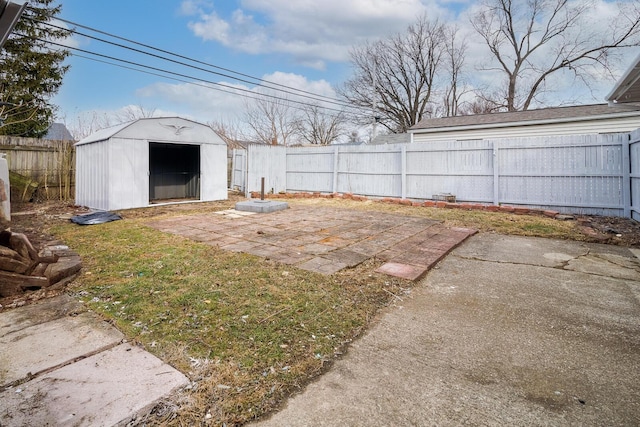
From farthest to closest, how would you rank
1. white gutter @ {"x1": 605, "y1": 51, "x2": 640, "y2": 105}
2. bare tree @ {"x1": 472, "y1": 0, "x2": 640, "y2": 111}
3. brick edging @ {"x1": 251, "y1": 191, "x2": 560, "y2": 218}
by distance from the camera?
bare tree @ {"x1": 472, "y1": 0, "x2": 640, "y2": 111}, brick edging @ {"x1": 251, "y1": 191, "x2": 560, "y2": 218}, white gutter @ {"x1": 605, "y1": 51, "x2": 640, "y2": 105}

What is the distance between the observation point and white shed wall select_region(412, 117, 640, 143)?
10383mm

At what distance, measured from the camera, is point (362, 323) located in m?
2.32

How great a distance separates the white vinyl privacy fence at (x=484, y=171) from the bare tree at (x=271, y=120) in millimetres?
13304

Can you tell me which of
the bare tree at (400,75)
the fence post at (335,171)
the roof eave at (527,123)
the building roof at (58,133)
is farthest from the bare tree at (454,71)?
the building roof at (58,133)

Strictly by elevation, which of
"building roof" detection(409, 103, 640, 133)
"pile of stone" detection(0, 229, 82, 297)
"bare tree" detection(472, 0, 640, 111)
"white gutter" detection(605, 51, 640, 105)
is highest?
"bare tree" detection(472, 0, 640, 111)

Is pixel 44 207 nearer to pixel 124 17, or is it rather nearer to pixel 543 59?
pixel 124 17

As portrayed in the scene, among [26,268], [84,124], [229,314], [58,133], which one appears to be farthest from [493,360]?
[58,133]

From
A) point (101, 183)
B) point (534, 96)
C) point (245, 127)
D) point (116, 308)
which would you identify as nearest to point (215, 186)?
point (101, 183)

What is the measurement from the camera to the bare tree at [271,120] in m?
23.8

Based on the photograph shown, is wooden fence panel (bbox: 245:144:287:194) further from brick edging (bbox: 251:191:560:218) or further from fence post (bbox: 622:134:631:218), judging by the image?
fence post (bbox: 622:134:631:218)

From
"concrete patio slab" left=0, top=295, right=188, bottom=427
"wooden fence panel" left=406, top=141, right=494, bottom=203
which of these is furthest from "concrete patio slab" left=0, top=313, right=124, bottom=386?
"wooden fence panel" left=406, top=141, right=494, bottom=203

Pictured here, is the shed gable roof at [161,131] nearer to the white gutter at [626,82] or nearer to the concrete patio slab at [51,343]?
the concrete patio slab at [51,343]

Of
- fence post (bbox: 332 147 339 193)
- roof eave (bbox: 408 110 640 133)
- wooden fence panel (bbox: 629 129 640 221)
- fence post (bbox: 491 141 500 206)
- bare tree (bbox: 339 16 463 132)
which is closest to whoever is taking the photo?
wooden fence panel (bbox: 629 129 640 221)

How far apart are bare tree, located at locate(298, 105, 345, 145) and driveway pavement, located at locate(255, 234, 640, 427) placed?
942 inches
